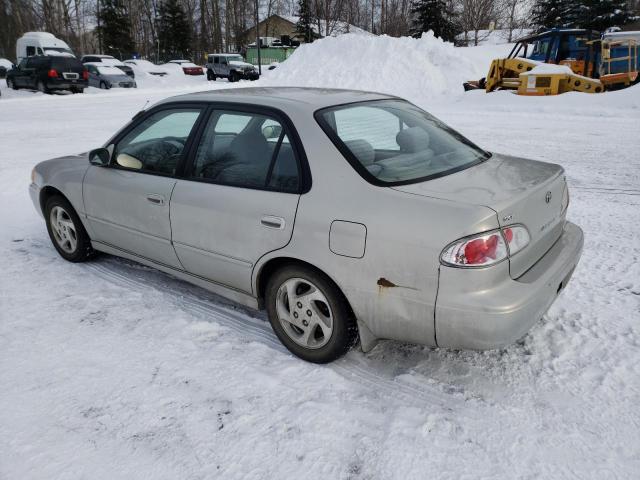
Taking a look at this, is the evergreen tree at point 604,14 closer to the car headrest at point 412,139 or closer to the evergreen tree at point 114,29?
the car headrest at point 412,139

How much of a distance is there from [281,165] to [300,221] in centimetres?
41

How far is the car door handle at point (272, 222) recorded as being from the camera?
113 inches

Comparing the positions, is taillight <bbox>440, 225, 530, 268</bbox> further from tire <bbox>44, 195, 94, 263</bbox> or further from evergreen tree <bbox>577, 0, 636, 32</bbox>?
evergreen tree <bbox>577, 0, 636, 32</bbox>

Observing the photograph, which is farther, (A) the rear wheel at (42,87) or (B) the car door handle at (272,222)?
(A) the rear wheel at (42,87)

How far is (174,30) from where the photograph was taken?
198ft

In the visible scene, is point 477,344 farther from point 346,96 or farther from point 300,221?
point 346,96

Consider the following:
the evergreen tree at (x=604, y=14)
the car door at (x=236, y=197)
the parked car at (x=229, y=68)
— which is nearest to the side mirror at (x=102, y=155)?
the car door at (x=236, y=197)

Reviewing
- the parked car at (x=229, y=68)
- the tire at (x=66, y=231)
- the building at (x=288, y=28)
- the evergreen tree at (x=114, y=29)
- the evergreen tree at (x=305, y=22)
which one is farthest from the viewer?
the evergreen tree at (x=114, y=29)

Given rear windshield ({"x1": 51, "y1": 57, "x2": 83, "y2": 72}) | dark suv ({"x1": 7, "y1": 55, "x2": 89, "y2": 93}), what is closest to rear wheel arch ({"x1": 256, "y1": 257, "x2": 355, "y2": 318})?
dark suv ({"x1": 7, "y1": 55, "x2": 89, "y2": 93})

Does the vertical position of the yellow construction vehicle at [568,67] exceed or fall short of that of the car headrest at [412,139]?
it exceeds it

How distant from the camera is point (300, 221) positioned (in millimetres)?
2781

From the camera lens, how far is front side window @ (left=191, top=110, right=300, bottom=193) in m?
2.97

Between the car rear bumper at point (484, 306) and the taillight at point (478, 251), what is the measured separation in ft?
0.11

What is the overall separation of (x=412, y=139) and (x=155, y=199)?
5.98 feet
